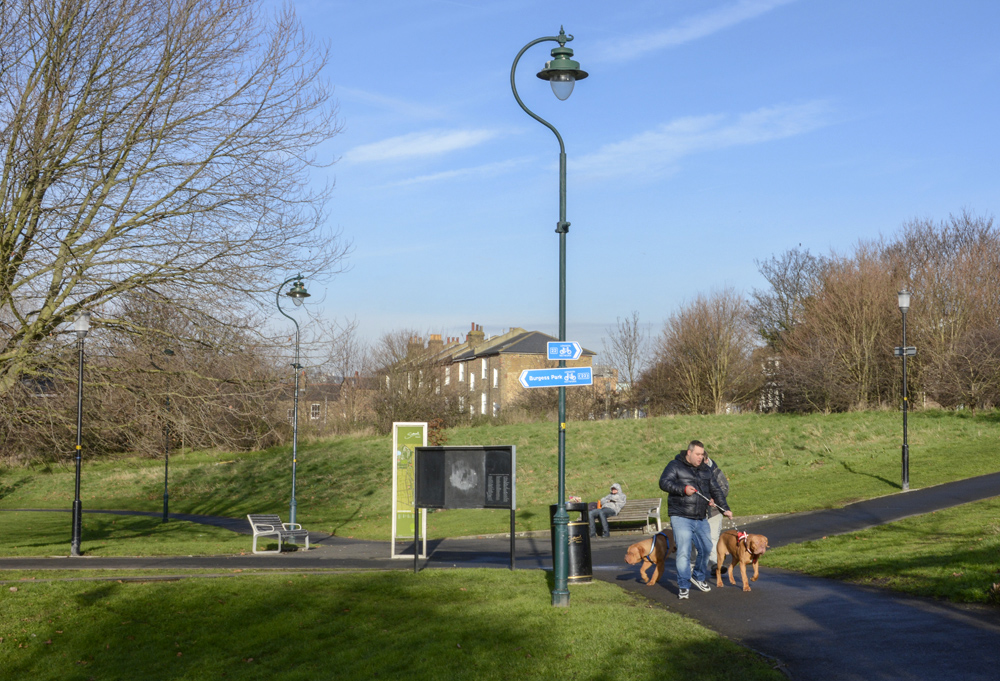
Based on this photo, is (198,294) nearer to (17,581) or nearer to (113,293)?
(113,293)

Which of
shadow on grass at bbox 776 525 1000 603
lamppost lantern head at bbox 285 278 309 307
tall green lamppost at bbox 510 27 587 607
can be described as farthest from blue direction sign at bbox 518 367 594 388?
lamppost lantern head at bbox 285 278 309 307

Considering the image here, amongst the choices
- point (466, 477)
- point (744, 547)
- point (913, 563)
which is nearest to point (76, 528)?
point (466, 477)

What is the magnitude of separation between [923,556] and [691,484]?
4403 mm

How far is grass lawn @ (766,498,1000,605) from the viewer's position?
32.8 ft

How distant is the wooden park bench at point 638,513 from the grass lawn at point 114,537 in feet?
28.4

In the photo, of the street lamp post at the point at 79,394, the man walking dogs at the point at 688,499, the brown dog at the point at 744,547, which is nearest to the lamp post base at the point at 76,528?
the street lamp post at the point at 79,394

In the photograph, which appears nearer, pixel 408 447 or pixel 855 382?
pixel 408 447

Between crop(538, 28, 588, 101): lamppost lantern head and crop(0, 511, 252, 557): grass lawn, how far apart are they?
1336cm

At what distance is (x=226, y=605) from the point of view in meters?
11.0

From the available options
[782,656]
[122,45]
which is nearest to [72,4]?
[122,45]

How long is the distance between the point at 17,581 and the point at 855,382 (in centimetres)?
4059

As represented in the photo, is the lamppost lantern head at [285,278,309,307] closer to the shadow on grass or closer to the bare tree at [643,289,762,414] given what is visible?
the shadow on grass

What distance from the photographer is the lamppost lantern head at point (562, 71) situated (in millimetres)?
10297

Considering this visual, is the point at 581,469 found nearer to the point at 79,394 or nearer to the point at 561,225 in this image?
the point at 79,394
